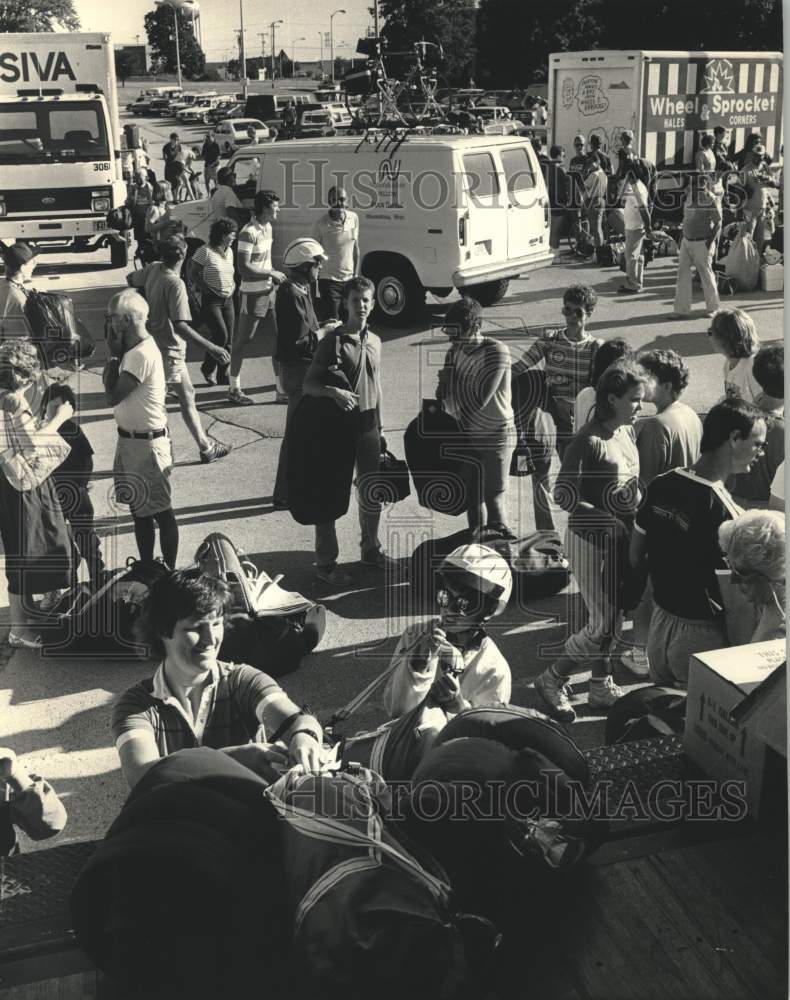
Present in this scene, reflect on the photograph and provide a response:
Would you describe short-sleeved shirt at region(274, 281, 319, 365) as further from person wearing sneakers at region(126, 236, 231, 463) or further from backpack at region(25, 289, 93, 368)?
backpack at region(25, 289, 93, 368)

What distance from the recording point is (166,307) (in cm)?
843

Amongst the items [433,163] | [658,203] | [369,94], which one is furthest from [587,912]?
[658,203]

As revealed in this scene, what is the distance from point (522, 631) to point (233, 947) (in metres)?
3.86

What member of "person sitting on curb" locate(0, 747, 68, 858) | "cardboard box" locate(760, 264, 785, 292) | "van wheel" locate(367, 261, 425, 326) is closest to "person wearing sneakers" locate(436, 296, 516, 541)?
"person sitting on curb" locate(0, 747, 68, 858)

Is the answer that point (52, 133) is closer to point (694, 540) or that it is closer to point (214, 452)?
point (214, 452)

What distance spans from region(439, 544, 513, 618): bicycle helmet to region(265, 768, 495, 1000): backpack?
→ 1.49m

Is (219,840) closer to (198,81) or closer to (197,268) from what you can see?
(197,268)

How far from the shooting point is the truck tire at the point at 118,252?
58.4 feet

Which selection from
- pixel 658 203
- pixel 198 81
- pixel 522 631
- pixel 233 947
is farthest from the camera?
pixel 198 81

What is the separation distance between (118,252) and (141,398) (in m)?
12.8

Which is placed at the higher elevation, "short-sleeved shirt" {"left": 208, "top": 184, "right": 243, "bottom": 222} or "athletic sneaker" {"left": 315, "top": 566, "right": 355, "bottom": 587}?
"short-sleeved shirt" {"left": 208, "top": 184, "right": 243, "bottom": 222}

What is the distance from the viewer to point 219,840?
2.45 meters

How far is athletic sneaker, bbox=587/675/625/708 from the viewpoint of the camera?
17.1 feet

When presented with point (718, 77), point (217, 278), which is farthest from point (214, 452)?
point (718, 77)
